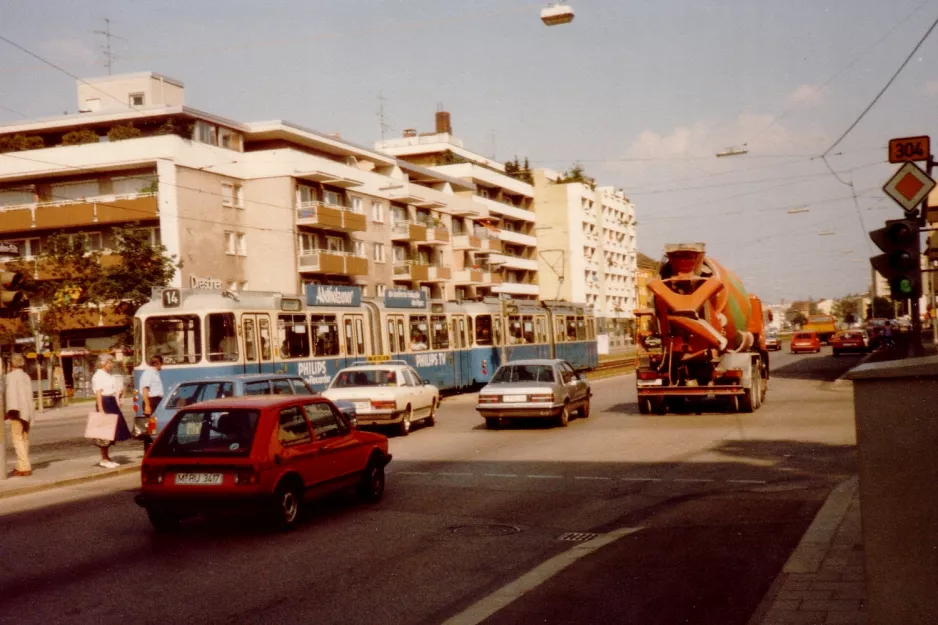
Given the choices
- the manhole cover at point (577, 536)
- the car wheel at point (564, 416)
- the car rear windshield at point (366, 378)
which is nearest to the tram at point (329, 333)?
the car rear windshield at point (366, 378)

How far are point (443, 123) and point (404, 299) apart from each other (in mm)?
65017

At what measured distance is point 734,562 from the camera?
8.13 metres

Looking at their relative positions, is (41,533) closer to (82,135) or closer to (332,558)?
(332,558)

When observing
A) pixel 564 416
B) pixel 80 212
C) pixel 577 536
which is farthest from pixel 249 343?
pixel 80 212

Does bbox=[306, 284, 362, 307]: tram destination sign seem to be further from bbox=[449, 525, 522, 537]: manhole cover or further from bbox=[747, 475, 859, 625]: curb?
bbox=[747, 475, 859, 625]: curb

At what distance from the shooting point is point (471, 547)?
919cm

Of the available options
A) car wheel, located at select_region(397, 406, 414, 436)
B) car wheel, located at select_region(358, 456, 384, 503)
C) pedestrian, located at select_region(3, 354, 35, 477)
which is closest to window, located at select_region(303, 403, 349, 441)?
car wheel, located at select_region(358, 456, 384, 503)

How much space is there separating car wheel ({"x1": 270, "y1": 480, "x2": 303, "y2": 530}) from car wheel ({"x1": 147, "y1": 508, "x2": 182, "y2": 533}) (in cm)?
110

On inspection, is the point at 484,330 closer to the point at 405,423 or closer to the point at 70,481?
the point at 405,423

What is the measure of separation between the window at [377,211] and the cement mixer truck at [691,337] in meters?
43.5

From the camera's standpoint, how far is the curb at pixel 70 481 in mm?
13945

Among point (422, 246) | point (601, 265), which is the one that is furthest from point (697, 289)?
point (601, 265)

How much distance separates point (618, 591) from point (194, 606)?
3013 mm

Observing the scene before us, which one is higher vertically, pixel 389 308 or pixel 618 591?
pixel 389 308
